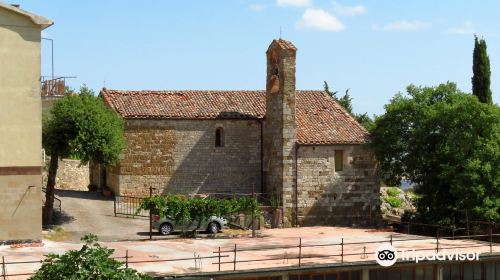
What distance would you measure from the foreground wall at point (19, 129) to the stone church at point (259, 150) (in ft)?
28.2

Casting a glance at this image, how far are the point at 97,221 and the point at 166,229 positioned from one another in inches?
140

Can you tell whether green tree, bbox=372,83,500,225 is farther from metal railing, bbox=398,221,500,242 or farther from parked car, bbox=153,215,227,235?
parked car, bbox=153,215,227,235

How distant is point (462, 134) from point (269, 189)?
10.5 meters

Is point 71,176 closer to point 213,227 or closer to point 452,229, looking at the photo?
point 213,227

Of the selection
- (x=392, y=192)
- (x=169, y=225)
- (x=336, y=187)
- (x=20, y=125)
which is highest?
(x=20, y=125)

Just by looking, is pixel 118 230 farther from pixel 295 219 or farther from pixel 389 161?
pixel 389 161

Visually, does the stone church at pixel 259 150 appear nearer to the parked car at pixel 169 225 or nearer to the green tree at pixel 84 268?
the parked car at pixel 169 225

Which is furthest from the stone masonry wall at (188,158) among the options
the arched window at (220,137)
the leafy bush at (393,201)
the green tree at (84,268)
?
the green tree at (84,268)

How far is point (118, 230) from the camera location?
36500 mm

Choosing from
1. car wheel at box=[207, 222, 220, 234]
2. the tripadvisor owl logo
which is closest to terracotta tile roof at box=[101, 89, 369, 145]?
car wheel at box=[207, 222, 220, 234]

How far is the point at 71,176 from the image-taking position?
52781mm

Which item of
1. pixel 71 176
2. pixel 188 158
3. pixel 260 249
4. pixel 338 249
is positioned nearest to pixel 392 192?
pixel 188 158

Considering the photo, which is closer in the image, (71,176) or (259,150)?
(259,150)

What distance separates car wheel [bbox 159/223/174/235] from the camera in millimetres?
36438
